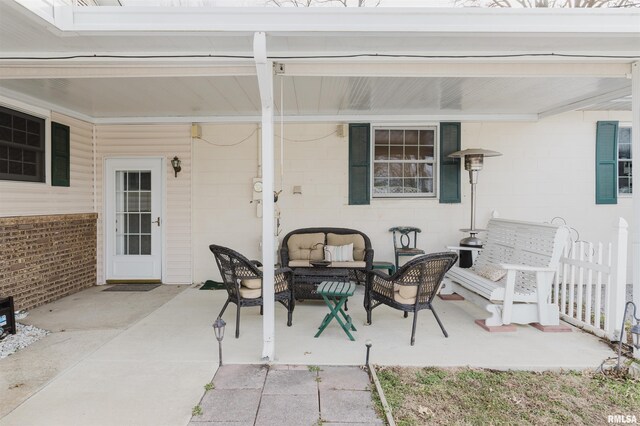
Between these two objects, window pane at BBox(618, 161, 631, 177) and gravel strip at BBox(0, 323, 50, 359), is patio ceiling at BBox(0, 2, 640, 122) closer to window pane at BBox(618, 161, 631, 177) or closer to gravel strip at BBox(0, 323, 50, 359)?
window pane at BBox(618, 161, 631, 177)

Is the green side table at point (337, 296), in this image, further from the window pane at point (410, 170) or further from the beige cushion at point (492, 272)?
the window pane at point (410, 170)

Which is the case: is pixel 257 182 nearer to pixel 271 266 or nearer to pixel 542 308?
pixel 271 266

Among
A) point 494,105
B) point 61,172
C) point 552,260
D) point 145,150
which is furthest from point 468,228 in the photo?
point 61,172

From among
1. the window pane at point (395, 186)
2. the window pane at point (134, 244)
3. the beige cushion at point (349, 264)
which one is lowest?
the beige cushion at point (349, 264)

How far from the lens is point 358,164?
639 centimetres

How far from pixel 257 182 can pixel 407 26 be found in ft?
12.5

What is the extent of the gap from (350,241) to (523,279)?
2561 mm

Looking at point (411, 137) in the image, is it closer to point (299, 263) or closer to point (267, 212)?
point (299, 263)

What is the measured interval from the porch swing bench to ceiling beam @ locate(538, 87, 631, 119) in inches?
83.7

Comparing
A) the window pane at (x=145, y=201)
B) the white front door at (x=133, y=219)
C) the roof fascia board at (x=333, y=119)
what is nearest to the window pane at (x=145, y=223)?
the white front door at (x=133, y=219)

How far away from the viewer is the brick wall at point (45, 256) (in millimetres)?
4676

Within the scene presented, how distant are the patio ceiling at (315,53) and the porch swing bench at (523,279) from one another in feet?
5.55

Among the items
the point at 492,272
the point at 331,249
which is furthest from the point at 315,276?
the point at 492,272

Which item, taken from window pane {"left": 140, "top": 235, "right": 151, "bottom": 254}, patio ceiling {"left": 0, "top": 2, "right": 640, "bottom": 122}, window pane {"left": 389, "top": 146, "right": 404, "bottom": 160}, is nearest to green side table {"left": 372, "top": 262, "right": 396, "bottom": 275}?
window pane {"left": 389, "top": 146, "right": 404, "bottom": 160}
